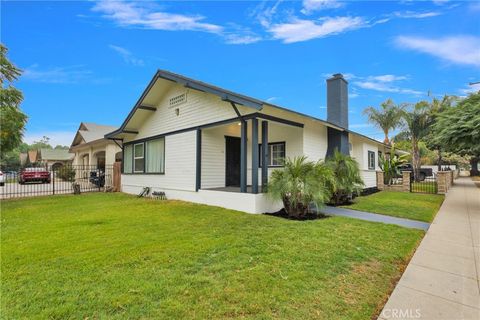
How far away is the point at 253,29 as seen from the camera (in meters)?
12.1

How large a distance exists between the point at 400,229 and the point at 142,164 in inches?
455

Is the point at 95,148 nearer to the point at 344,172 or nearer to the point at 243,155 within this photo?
the point at 243,155

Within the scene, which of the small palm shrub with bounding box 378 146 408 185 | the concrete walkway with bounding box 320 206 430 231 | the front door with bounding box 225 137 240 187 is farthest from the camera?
the small palm shrub with bounding box 378 146 408 185

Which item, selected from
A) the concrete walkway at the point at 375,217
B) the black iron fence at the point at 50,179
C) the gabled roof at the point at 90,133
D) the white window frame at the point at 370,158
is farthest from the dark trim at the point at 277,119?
the gabled roof at the point at 90,133

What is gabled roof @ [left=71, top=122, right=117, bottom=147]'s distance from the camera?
2561cm

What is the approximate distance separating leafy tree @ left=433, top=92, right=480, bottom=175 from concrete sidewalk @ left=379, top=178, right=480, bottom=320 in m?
4.11

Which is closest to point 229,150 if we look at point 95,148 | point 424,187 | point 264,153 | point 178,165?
point 178,165

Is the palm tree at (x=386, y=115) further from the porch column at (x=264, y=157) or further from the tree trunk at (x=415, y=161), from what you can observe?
the porch column at (x=264, y=157)

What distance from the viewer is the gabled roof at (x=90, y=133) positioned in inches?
1008

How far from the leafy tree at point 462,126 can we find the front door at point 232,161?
25.4ft

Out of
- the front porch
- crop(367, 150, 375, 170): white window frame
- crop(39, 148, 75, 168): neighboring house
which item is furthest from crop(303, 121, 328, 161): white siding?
crop(39, 148, 75, 168): neighboring house

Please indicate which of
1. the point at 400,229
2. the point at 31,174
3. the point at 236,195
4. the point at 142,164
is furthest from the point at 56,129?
the point at 400,229

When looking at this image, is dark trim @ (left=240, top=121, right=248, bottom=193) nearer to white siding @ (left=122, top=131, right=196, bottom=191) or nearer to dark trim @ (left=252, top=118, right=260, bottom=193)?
dark trim @ (left=252, top=118, right=260, bottom=193)

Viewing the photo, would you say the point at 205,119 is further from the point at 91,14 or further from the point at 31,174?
the point at 31,174
